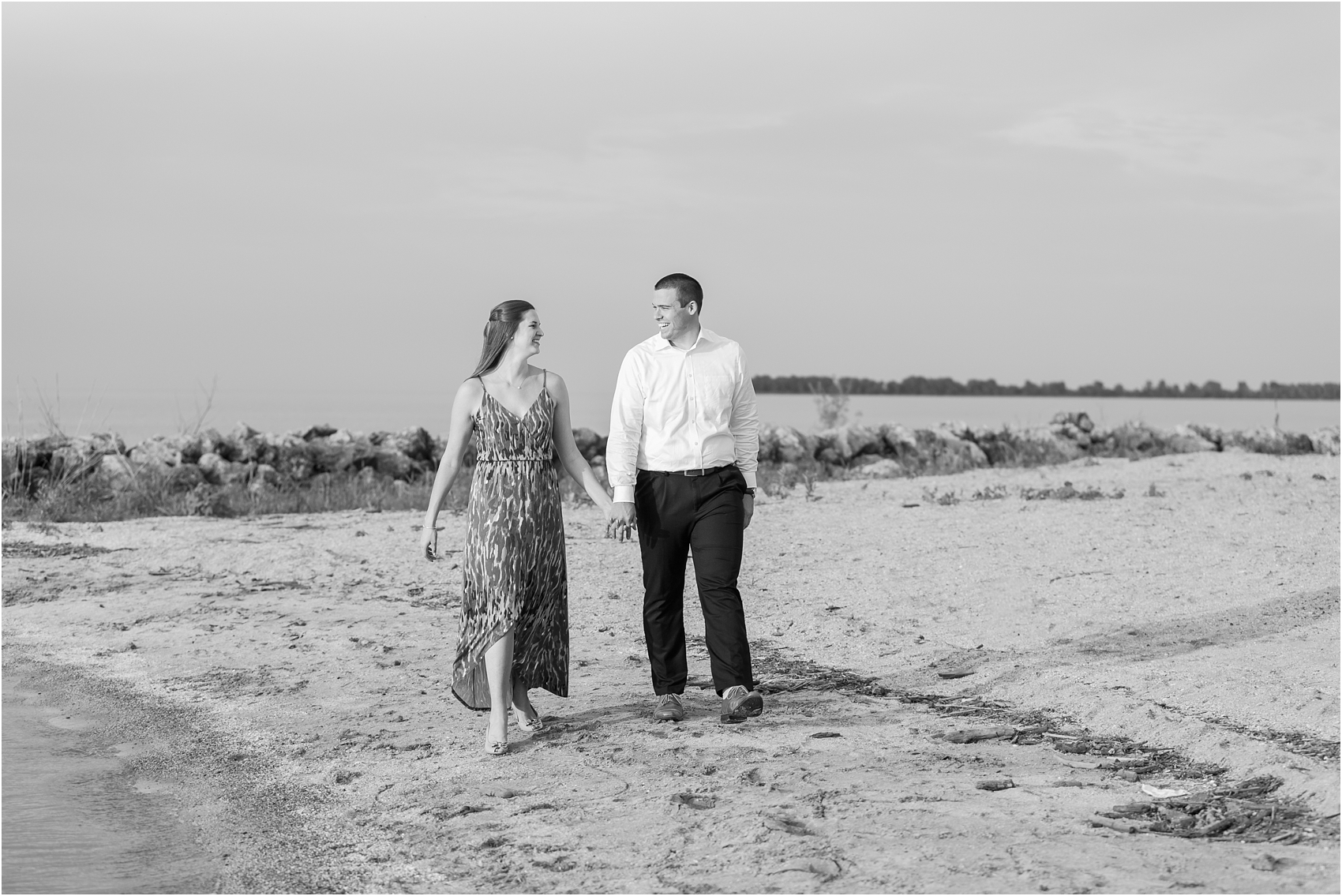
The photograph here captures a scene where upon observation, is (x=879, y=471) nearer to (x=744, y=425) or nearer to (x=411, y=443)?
(x=411, y=443)

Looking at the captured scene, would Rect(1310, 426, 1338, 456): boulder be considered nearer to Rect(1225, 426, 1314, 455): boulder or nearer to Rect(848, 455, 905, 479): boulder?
Rect(1225, 426, 1314, 455): boulder

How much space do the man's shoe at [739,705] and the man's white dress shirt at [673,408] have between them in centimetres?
106

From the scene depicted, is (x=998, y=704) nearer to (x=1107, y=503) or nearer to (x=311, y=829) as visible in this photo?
(x=311, y=829)

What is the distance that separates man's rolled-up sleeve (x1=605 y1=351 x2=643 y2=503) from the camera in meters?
6.21

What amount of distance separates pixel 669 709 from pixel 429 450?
13.9 m

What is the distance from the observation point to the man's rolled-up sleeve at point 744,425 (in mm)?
6367

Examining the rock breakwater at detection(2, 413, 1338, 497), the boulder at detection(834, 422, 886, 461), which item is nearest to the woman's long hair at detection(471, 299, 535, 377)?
the rock breakwater at detection(2, 413, 1338, 497)

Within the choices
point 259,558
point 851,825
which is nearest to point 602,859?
point 851,825

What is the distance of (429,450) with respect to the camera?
19.7 metres

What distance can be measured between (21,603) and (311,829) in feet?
20.2

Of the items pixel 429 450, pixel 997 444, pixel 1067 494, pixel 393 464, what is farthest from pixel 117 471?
pixel 997 444

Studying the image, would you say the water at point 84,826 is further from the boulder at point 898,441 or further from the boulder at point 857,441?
the boulder at point 898,441

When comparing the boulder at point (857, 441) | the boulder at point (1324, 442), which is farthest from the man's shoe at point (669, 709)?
the boulder at point (1324, 442)

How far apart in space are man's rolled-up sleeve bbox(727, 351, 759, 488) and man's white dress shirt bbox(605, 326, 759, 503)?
0.02m
